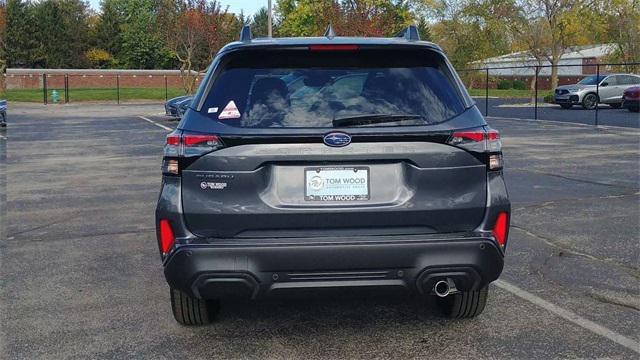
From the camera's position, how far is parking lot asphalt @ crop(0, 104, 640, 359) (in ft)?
13.3

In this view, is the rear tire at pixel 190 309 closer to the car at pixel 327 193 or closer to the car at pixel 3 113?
the car at pixel 327 193

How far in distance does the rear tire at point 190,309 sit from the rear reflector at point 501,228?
179 cm

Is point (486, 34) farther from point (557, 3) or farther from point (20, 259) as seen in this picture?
point (20, 259)

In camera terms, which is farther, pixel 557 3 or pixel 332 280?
pixel 557 3

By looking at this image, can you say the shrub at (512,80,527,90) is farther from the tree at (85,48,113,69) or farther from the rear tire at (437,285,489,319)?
the rear tire at (437,285,489,319)

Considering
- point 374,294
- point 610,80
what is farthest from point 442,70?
point 610,80

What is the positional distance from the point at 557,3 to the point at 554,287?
37.5m

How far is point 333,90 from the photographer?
12.3 ft

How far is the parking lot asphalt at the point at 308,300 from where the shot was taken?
4059 millimetres

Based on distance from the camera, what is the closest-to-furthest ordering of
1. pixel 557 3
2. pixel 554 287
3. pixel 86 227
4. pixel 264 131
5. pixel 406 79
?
1. pixel 264 131
2. pixel 406 79
3. pixel 554 287
4. pixel 86 227
5. pixel 557 3

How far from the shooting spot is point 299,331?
432 cm

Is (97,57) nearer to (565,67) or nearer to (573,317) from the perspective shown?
(565,67)

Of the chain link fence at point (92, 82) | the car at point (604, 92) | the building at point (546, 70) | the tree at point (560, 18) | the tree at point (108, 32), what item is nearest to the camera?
the car at point (604, 92)

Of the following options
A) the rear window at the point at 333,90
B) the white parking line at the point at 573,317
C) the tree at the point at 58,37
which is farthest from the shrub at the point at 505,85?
the rear window at the point at 333,90
